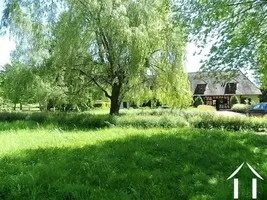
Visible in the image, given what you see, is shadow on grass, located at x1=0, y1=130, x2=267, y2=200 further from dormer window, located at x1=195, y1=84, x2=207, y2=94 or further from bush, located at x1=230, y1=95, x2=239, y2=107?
dormer window, located at x1=195, y1=84, x2=207, y2=94

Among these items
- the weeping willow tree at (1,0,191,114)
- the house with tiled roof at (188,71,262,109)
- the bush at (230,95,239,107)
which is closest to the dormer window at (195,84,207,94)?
the house with tiled roof at (188,71,262,109)

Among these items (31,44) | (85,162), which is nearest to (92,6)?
(31,44)

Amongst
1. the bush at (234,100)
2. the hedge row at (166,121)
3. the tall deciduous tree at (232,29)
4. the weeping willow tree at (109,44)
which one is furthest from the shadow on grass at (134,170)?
the bush at (234,100)

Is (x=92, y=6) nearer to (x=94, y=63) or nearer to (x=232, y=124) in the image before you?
(x=94, y=63)

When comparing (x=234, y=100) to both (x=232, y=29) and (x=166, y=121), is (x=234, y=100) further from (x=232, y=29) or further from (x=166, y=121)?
(x=232, y=29)

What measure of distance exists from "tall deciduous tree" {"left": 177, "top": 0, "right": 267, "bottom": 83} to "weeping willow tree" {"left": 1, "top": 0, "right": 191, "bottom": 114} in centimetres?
629

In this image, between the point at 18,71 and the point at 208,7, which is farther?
the point at 18,71

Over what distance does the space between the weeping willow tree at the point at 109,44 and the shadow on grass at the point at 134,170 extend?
9.67 m

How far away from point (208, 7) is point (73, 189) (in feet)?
24.4

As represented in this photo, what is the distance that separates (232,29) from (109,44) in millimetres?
9798

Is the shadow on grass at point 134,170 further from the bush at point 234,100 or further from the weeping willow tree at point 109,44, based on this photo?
the bush at point 234,100

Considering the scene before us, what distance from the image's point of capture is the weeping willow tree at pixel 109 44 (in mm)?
18438

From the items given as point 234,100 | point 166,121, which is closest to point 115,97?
point 166,121

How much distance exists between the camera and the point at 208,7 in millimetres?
10852
